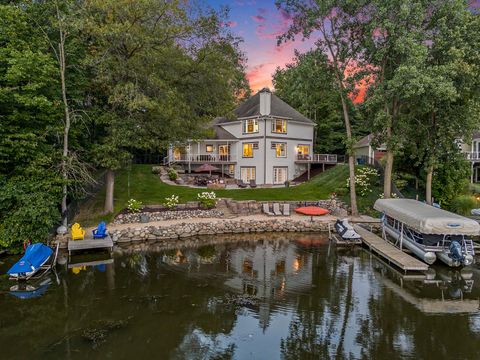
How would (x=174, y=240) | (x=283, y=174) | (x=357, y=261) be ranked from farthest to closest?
1. (x=283, y=174)
2. (x=174, y=240)
3. (x=357, y=261)

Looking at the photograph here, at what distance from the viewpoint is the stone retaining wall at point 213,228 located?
2128 cm

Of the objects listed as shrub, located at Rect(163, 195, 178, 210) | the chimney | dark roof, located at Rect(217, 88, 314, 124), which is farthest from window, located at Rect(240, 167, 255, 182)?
shrub, located at Rect(163, 195, 178, 210)

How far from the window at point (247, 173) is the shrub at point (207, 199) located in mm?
11794

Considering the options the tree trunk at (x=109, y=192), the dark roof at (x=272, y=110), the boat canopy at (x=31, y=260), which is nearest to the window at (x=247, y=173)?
the dark roof at (x=272, y=110)

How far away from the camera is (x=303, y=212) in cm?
2498

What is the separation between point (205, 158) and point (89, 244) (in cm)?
2297

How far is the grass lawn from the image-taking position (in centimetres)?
2453

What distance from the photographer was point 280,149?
38656 mm

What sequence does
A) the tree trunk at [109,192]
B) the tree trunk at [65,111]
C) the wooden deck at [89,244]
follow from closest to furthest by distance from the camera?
the wooden deck at [89,244], the tree trunk at [65,111], the tree trunk at [109,192]

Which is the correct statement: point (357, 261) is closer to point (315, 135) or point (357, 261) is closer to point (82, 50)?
point (82, 50)

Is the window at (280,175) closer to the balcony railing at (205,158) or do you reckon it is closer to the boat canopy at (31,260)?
the balcony railing at (205,158)

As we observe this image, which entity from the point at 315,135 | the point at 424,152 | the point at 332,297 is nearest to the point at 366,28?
the point at 424,152

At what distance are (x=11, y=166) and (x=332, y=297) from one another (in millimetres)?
19268

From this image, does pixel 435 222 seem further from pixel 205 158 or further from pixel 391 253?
pixel 205 158
